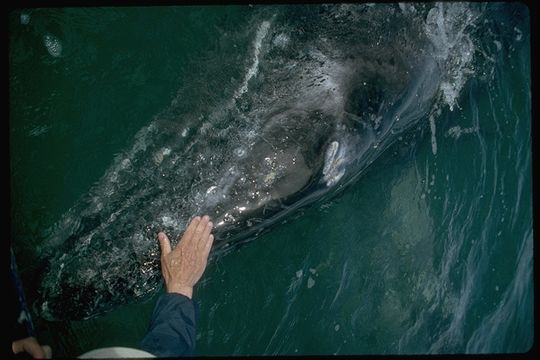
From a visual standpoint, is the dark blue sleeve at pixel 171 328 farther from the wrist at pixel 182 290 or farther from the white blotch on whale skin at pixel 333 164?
the white blotch on whale skin at pixel 333 164

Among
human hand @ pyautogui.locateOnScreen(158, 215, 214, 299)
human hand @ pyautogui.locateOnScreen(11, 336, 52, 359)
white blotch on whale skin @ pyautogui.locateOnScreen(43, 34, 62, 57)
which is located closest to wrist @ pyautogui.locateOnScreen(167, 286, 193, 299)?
human hand @ pyautogui.locateOnScreen(158, 215, 214, 299)

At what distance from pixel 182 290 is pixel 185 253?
0.29 m

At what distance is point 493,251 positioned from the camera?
421 centimetres

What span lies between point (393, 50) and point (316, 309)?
2291 mm

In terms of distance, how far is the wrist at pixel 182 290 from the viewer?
3084 millimetres

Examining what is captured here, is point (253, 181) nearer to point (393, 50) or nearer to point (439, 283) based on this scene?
point (393, 50)

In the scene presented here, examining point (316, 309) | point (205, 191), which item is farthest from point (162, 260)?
point (316, 309)

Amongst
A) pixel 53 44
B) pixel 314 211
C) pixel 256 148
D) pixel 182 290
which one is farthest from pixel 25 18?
pixel 314 211

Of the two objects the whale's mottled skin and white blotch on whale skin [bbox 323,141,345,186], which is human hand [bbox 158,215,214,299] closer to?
the whale's mottled skin

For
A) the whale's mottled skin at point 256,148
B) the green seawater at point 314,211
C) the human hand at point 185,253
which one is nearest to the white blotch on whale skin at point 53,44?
the green seawater at point 314,211

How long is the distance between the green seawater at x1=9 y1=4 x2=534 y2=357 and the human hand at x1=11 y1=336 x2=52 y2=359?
0.41 feet

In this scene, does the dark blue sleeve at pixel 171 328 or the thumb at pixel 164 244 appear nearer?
the dark blue sleeve at pixel 171 328

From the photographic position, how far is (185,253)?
308 centimetres

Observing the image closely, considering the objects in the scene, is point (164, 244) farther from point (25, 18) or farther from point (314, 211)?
point (25, 18)
